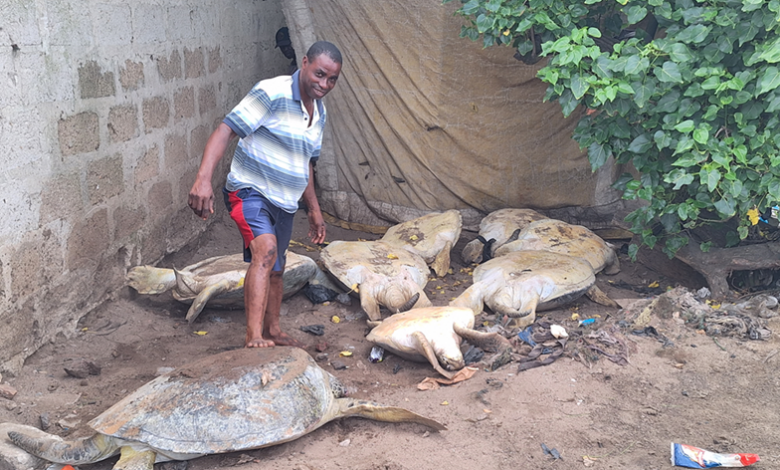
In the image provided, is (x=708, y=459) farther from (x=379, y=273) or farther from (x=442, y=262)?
(x=442, y=262)

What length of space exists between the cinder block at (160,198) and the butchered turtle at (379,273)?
1063 mm

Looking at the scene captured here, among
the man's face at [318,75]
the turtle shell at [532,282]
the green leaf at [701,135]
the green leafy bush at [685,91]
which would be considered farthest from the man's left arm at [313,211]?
the green leaf at [701,135]

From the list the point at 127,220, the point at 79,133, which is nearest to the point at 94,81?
the point at 79,133

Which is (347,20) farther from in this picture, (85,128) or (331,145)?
(85,128)


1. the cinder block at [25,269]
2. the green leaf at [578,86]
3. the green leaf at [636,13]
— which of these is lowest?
the cinder block at [25,269]

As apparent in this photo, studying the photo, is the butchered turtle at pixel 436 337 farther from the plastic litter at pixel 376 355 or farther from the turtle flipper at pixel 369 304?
the turtle flipper at pixel 369 304

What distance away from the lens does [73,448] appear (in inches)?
98.2

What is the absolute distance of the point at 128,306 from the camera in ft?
12.8

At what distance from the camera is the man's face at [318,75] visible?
3.00 meters

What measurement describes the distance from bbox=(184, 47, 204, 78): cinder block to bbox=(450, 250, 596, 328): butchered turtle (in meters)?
2.34

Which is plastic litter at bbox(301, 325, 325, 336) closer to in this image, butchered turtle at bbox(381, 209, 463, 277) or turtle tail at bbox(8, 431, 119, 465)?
butchered turtle at bbox(381, 209, 463, 277)

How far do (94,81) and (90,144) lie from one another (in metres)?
0.33

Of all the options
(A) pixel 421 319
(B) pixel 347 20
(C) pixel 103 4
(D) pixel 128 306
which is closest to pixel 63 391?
(D) pixel 128 306

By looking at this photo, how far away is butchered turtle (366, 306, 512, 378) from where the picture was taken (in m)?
3.17
